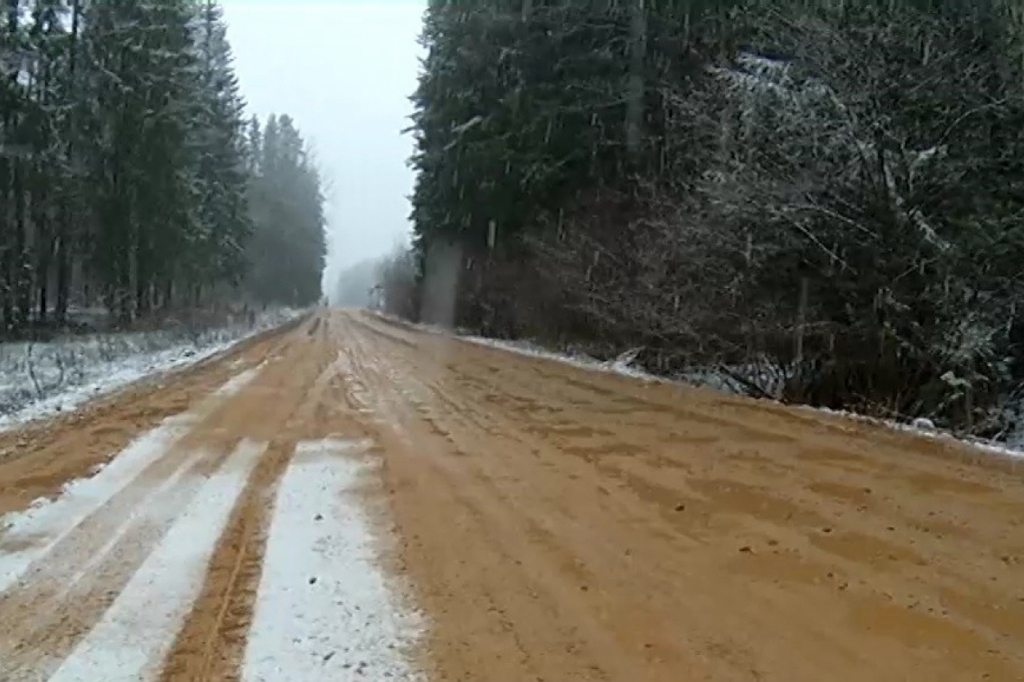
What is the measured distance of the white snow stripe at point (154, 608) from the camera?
401 centimetres

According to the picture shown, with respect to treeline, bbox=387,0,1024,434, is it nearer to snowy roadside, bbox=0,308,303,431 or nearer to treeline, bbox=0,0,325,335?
snowy roadside, bbox=0,308,303,431

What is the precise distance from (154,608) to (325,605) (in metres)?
0.83

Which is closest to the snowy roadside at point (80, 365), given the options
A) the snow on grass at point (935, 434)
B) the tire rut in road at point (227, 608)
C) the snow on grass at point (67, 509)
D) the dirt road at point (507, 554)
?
the snow on grass at point (67, 509)

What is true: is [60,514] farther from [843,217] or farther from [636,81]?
[636,81]

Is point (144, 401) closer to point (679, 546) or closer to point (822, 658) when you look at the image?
point (679, 546)

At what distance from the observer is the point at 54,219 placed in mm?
33375

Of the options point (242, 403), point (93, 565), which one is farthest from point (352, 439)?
point (93, 565)

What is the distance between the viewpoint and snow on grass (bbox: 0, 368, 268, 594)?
5.71 metres

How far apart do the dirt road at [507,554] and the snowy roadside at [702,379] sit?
51 cm

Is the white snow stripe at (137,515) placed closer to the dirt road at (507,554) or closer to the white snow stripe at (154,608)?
the dirt road at (507,554)

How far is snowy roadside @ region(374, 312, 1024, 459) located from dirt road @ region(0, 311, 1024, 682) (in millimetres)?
505

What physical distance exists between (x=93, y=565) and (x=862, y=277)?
11.0 meters

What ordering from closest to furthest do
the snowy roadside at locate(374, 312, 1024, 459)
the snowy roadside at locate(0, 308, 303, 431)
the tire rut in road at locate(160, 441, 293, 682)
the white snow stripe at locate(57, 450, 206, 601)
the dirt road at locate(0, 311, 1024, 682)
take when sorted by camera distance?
the tire rut in road at locate(160, 441, 293, 682) < the dirt road at locate(0, 311, 1024, 682) < the white snow stripe at locate(57, 450, 206, 601) < the snowy roadside at locate(374, 312, 1024, 459) < the snowy roadside at locate(0, 308, 303, 431)

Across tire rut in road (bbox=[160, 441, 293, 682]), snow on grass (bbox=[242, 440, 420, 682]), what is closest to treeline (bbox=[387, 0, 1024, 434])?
snow on grass (bbox=[242, 440, 420, 682])
